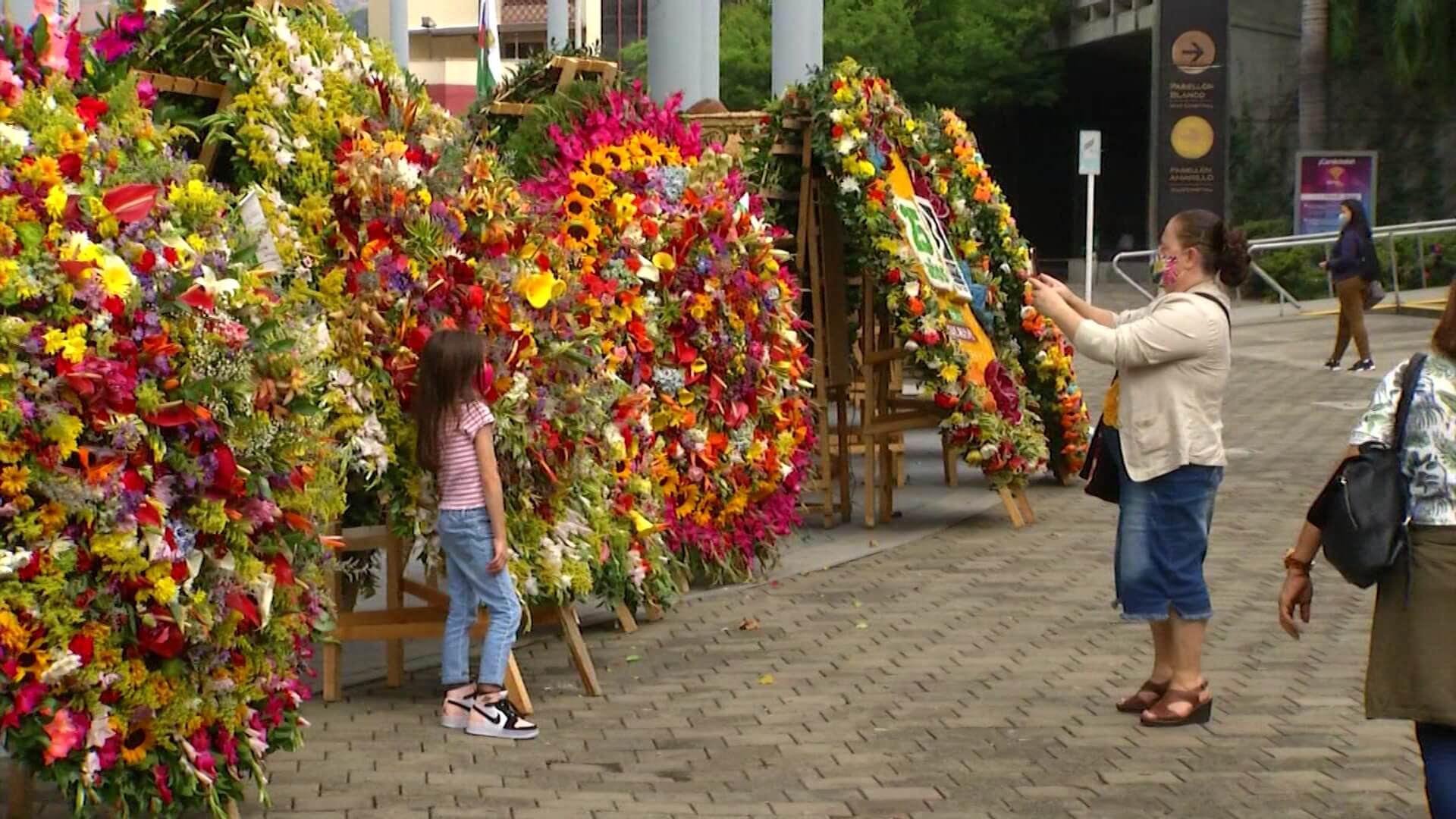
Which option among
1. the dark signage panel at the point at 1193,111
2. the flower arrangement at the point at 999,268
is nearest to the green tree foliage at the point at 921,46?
the dark signage panel at the point at 1193,111

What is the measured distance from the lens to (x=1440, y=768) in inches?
197

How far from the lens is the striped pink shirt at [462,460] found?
686 cm

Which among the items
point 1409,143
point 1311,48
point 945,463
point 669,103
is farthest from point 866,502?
point 1409,143

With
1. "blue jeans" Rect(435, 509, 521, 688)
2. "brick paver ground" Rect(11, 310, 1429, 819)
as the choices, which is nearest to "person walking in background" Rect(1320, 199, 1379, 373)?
"brick paver ground" Rect(11, 310, 1429, 819)

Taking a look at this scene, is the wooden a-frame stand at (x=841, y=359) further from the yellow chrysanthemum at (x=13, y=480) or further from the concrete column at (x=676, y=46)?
the yellow chrysanthemum at (x=13, y=480)

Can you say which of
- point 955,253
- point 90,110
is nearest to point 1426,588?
point 90,110

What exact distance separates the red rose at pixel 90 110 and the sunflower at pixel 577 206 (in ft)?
11.4

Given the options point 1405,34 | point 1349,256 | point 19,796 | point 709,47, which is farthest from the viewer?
point 1405,34

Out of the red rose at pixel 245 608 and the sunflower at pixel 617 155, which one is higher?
the sunflower at pixel 617 155

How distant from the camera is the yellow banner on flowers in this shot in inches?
444

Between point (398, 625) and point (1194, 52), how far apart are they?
2995cm

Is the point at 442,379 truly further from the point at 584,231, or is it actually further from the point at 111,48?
the point at 584,231

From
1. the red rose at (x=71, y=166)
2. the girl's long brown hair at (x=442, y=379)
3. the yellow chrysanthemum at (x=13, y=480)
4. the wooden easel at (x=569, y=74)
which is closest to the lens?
the yellow chrysanthemum at (x=13, y=480)

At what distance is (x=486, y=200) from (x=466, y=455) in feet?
3.21
